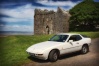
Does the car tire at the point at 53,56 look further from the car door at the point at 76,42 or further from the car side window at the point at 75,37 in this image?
the car side window at the point at 75,37

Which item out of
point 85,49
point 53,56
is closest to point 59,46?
point 53,56

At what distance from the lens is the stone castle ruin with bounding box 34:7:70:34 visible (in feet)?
37.4

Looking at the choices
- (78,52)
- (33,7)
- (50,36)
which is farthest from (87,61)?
(33,7)

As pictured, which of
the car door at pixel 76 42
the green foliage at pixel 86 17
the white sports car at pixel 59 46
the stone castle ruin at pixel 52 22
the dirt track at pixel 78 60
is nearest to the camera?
the dirt track at pixel 78 60

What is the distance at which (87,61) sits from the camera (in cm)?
1039

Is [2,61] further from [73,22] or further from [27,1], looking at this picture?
[73,22]

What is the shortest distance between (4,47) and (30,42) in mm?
1158

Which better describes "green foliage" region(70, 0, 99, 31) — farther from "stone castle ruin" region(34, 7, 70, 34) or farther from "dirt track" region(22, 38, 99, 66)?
"dirt track" region(22, 38, 99, 66)

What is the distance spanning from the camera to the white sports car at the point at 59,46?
10414 mm

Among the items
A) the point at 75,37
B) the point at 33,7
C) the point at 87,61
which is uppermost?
the point at 33,7

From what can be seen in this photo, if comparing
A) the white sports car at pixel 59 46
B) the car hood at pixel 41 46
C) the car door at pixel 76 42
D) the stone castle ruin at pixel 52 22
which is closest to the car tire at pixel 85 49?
the white sports car at pixel 59 46

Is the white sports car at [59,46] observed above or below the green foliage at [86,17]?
below

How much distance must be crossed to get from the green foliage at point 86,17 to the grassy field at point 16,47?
312 millimetres

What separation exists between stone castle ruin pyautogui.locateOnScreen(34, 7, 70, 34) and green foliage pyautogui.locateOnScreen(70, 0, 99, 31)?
0.29 m
